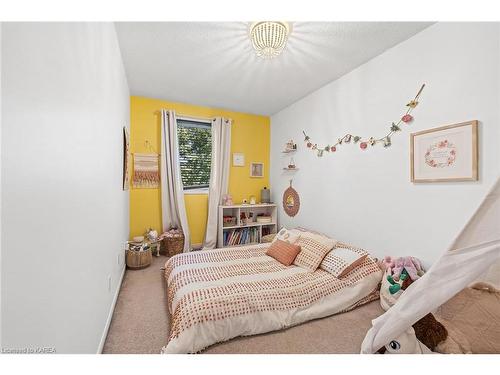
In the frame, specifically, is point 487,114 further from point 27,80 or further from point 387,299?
point 27,80

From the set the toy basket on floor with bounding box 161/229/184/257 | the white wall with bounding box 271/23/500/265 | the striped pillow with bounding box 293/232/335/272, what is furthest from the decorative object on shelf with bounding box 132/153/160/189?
the striped pillow with bounding box 293/232/335/272

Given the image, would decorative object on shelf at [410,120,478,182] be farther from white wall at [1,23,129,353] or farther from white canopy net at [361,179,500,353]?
white wall at [1,23,129,353]

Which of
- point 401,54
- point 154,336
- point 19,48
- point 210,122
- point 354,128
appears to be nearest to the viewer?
point 19,48

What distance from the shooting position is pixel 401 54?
226 centimetres

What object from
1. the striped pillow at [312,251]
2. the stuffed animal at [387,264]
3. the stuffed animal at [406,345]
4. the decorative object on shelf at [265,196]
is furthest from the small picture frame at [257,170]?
the stuffed animal at [406,345]

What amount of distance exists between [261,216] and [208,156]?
1.49 meters

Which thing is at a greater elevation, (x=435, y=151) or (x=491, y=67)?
(x=491, y=67)

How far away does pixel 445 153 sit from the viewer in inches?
75.2

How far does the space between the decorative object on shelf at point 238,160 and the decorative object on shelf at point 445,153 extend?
9.06 ft

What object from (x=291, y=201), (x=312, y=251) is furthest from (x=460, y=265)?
(x=291, y=201)

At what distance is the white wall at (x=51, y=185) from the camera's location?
67 centimetres

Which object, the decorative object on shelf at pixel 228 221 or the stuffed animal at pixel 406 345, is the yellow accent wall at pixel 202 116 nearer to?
the decorative object on shelf at pixel 228 221

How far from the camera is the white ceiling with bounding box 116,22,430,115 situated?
6.73 feet
